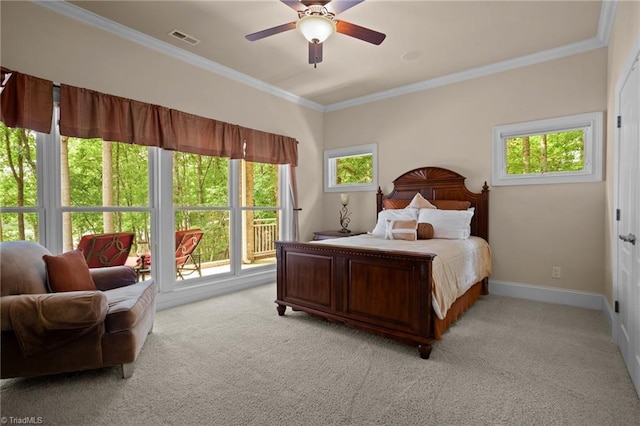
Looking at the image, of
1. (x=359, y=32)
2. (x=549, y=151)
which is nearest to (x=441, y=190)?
(x=549, y=151)

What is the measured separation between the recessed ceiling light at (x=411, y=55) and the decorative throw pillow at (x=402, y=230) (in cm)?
197

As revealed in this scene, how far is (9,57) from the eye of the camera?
101 inches

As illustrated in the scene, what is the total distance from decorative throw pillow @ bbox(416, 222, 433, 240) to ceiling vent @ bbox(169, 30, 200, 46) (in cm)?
330

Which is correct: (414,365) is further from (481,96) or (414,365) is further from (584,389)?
(481,96)

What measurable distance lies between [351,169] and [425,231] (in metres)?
2.16

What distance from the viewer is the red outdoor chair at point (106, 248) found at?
304 cm

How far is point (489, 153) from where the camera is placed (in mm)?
4031

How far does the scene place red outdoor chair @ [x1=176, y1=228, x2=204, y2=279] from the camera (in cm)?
380

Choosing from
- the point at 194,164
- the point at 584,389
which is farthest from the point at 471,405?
the point at 194,164

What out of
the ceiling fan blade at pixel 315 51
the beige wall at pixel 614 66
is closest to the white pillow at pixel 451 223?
the beige wall at pixel 614 66

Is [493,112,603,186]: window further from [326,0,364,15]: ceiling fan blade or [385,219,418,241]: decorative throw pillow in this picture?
[326,0,364,15]: ceiling fan blade

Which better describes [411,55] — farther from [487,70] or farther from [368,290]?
[368,290]

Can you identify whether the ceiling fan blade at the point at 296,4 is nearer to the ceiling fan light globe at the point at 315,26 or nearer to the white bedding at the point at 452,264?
the ceiling fan light globe at the point at 315,26

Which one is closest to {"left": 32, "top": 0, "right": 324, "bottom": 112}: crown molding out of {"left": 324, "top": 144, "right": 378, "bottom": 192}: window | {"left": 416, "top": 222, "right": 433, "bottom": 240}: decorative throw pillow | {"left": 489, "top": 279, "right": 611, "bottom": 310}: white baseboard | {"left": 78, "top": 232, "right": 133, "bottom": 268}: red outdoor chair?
{"left": 324, "top": 144, "right": 378, "bottom": 192}: window
